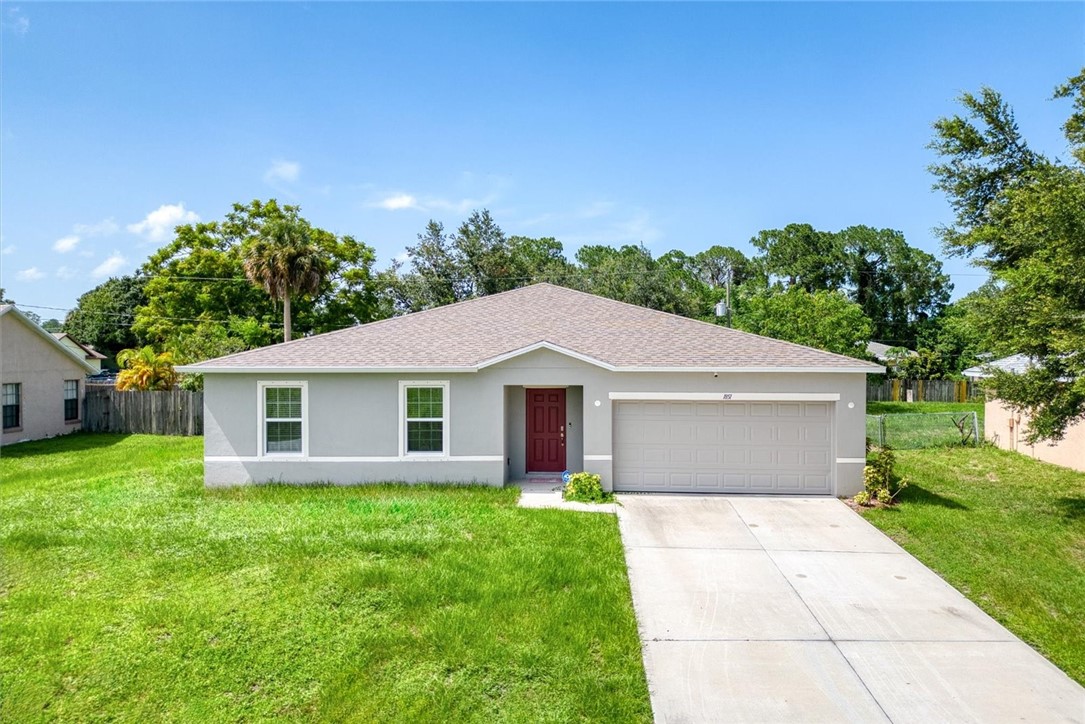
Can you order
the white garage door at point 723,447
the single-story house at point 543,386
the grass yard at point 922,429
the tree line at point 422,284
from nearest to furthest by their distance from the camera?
the single-story house at point 543,386, the white garage door at point 723,447, the grass yard at point 922,429, the tree line at point 422,284

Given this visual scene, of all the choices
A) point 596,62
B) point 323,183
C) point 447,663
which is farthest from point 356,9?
point 447,663

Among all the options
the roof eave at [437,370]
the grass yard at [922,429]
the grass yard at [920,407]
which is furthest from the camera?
the grass yard at [920,407]

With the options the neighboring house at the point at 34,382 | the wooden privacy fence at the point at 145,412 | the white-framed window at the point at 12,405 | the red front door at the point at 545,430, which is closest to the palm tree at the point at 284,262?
the wooden privacy fence at the point at 145,412

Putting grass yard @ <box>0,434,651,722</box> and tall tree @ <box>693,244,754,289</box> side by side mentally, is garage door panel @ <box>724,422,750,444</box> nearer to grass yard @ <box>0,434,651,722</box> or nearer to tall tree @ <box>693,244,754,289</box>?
grass yard @ <box>0,434,651,722</box>

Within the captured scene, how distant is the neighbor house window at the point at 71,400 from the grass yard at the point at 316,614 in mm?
13788

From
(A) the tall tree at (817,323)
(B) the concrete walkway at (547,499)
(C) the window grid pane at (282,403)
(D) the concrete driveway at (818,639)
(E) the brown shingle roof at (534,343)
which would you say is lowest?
(D) the concrete driveway at (818,639)

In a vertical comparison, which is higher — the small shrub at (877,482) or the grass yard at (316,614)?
the small shrub at (877,482)

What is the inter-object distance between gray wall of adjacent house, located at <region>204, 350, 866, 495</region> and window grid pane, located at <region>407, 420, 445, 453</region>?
0.95 ft

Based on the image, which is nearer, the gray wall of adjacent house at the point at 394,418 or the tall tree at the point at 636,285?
the gray wall of adjacent house at the point at 394,418

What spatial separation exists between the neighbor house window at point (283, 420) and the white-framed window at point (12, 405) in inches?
529

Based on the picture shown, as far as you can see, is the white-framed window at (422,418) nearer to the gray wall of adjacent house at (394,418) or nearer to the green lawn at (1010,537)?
the gray wall of adjacent house at (394,418)

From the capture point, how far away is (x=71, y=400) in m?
21.8

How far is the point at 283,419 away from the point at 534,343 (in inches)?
232

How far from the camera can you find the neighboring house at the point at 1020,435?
14133 mm
